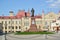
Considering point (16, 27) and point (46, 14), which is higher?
point (46, 14)

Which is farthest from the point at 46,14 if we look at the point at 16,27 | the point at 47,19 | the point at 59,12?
the point at 16,27

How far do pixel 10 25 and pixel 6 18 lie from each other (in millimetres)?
4175

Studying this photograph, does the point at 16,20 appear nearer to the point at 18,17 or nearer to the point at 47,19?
the point at 18,17

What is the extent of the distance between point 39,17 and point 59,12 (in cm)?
1237

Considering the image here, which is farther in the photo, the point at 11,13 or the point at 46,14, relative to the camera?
the point at 11,13

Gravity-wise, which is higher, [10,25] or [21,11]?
[21,11]

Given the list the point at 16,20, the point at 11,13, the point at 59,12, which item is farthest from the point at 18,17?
the point at 59,12

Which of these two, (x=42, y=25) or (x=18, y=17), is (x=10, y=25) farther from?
(x=42, y=25)

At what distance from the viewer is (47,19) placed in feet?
306

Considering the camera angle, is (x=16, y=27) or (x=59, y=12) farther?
(x=59, y=12)

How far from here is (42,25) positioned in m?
92.1

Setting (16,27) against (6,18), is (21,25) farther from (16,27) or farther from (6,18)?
(6,18)

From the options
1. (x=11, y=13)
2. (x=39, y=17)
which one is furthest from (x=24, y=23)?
(x=11, y=13)

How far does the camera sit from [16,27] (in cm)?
9381
